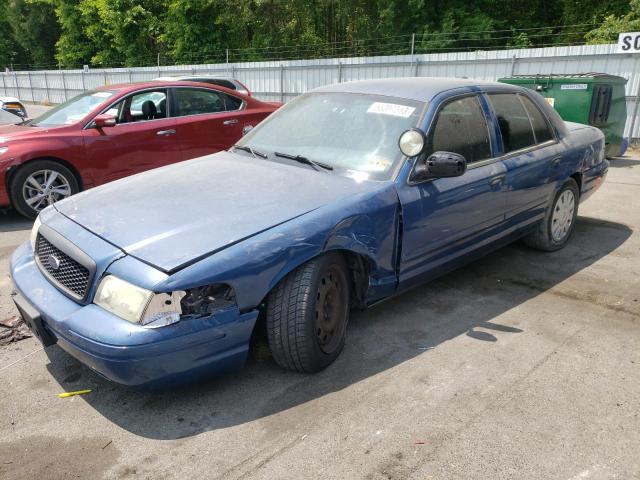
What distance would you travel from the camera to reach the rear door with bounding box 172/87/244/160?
7.21 m

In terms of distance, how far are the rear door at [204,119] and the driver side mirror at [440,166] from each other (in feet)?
14.5

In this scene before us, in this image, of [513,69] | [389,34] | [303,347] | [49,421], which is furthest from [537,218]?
[389,34]

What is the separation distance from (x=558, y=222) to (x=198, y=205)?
360cm

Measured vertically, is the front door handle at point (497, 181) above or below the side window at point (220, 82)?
below

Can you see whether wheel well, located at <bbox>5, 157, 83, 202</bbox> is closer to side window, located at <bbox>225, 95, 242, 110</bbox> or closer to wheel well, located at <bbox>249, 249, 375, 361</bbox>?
side window, located at <bbox>225, 95, 242, 110</bbox>

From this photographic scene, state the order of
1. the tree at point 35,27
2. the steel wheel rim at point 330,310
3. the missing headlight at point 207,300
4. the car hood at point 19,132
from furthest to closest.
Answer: the tree at point 35,27, the car hood at point 19,132, the steel wheel rim at point 330,310, the missing headlight at point 207,300

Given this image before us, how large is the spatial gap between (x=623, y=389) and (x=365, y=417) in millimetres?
1456

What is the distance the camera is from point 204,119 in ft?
24.2

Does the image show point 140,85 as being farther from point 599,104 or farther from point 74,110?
point 599,104

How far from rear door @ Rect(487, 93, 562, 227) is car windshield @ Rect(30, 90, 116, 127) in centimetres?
473

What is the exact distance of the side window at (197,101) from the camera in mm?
7258

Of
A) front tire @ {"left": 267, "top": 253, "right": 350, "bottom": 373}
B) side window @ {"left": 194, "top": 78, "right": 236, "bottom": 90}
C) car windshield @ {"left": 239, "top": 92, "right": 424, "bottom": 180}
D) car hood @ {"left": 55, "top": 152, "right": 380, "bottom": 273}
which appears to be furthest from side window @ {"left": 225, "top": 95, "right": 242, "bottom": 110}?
front tire @ {"left": 267, "top": 253, "right": 350, "bottom": 373}

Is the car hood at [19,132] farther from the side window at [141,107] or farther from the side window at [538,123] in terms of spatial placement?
the side window at [538,123]

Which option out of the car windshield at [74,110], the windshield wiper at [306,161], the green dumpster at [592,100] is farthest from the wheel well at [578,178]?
the car windshield at [74,110]
